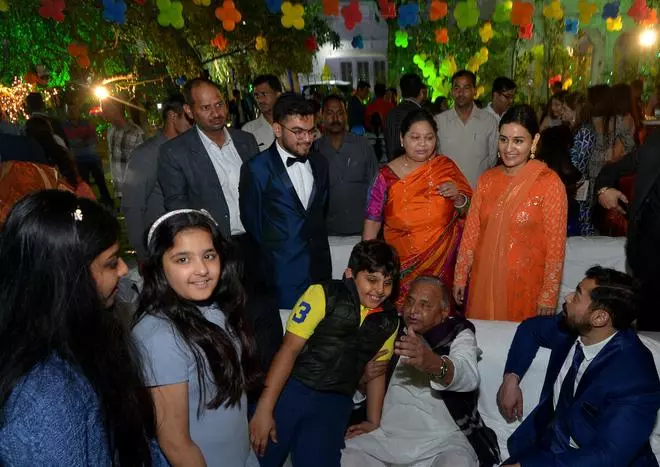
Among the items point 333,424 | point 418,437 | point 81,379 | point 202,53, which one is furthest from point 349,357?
point 202,53

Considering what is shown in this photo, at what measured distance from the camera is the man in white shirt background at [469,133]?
14.5 ft

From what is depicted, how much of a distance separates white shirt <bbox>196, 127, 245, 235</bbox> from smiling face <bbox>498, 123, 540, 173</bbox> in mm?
1296

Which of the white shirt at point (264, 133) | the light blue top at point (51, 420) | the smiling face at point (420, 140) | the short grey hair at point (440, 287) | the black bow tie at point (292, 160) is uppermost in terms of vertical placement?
the white shirt at point (264, 133)

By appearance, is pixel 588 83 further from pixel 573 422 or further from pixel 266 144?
pixel 573 422

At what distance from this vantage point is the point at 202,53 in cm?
1219

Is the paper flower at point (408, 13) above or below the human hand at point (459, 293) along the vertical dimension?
above

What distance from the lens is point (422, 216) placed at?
2898 millimetres

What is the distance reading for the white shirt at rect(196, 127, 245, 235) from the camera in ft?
9.82

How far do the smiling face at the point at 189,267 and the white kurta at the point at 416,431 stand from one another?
89 cm

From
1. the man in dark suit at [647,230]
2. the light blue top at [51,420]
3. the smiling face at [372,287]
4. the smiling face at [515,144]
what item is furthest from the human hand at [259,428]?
the man in dark suit at [647,230]

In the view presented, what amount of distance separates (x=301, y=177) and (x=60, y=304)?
1.75 meters

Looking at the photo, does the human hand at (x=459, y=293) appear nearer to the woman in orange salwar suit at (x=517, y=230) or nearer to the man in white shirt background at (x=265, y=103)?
the woman in orange salwar suit at (x=517, y=230)

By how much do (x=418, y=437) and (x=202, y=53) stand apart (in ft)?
37.4

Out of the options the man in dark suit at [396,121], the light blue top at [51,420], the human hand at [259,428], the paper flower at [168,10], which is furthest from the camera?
the paper flower at [168,10]
